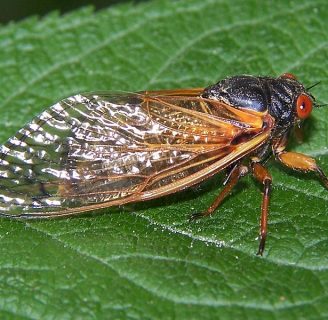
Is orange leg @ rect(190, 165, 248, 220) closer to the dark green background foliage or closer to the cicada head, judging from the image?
the dark green background foliage

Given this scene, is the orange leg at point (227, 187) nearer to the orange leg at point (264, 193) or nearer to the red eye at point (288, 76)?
the orange leg at point (264, 193)

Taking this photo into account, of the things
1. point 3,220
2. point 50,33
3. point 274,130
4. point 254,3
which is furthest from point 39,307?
point 254,3

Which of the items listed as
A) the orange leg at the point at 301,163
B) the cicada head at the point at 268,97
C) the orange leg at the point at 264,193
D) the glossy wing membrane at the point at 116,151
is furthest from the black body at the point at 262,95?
the orange leg at the point at 264,193

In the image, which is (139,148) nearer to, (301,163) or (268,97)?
(268,97)

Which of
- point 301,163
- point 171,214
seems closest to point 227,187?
point 171,214

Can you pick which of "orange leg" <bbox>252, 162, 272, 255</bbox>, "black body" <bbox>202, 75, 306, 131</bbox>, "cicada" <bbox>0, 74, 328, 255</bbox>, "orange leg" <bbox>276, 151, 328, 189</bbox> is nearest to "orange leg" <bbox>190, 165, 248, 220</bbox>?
"cicada" <bbox>0, 74, 328, 255</bbox>

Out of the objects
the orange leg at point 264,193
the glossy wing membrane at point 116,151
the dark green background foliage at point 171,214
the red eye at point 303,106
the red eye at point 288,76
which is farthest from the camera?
the red eye at point 288,76
